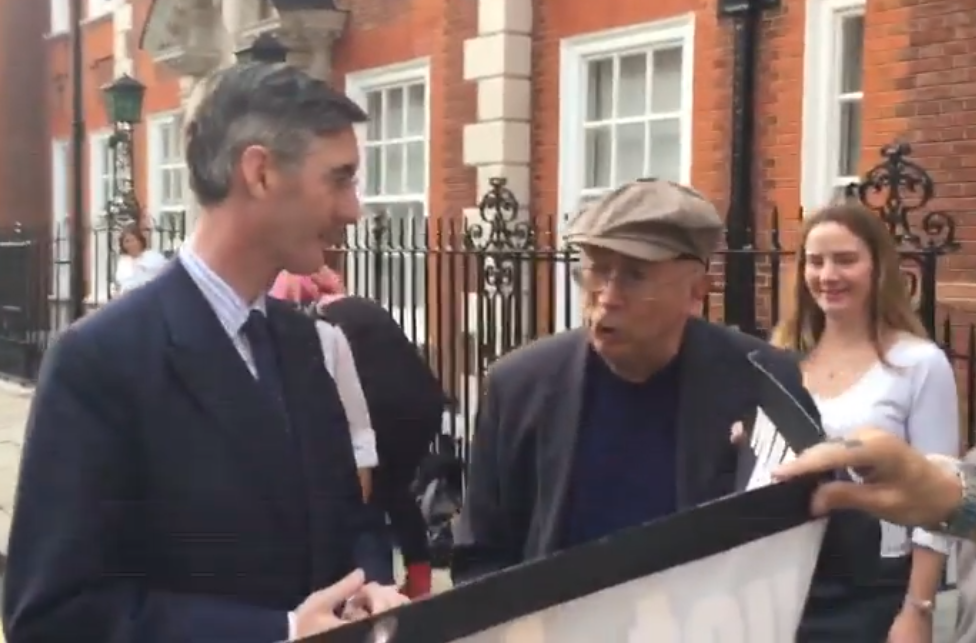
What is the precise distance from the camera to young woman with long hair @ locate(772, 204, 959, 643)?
3.43 meters

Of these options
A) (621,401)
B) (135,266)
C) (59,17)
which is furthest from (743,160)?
(59,17)

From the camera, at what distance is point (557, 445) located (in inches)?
101

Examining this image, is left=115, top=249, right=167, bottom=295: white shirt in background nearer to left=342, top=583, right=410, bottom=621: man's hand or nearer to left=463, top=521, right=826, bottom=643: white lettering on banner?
left=342, top=583, right=410, bottom=621: man's hand

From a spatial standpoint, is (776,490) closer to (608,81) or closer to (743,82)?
(743,82)

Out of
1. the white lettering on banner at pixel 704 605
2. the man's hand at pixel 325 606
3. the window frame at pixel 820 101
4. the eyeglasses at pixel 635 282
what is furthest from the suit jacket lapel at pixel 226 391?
the window frame at pixel 820 101

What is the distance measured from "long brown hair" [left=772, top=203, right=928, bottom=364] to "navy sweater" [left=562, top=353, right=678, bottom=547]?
1.25m

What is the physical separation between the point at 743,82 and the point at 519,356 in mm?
3750

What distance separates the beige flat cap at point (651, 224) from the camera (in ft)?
8.27

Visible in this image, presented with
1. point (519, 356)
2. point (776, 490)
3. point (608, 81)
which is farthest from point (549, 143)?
point (776, 490)

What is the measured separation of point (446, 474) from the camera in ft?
23.3

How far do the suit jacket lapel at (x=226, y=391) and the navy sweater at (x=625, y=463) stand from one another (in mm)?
631

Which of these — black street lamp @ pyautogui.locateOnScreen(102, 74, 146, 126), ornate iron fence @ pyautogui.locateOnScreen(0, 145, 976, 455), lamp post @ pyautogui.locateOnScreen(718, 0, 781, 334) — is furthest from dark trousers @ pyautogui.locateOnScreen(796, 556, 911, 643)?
black street lamp @ pyautogui.locateOnScreen(102, 74, 146, 126)

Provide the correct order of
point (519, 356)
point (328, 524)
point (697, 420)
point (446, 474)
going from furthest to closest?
point (446, 474) < point (519, 356) < point (697, 420) < point (328, 524)

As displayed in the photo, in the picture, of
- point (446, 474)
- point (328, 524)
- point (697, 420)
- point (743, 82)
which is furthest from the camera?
point (446, 474)
